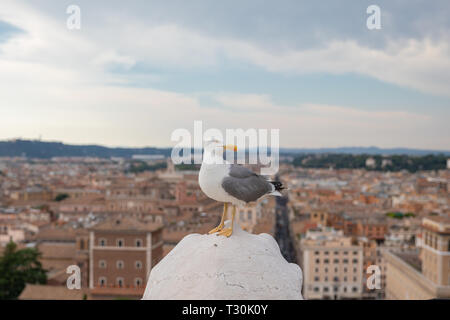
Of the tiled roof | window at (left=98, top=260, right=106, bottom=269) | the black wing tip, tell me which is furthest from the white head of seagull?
window at (left=98, top=260, right=106, bottom=269)

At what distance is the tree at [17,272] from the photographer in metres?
22.0

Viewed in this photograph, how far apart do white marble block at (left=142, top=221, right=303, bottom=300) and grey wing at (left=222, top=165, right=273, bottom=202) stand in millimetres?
339

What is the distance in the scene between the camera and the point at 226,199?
2850mm

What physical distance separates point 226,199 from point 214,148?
0.29 metres

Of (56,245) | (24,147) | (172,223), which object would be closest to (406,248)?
(172,223)

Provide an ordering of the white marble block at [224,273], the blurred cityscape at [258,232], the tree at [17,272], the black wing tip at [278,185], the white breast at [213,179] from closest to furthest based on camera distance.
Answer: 1. the white marble block at [224,273]
2. the white breast at [213,179]
3. the black wing tip at [278,185]
4. the tree at [17,272]
5. the blurred cityscape at [258,232]

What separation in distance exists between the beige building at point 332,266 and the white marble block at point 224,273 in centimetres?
2788

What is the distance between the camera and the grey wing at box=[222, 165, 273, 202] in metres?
2.83

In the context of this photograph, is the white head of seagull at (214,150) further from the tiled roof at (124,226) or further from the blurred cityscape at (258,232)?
the tiled roof at (124,226)

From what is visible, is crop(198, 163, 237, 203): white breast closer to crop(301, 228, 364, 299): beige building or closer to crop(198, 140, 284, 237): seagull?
crop(198, 140, 284, 237): seagull

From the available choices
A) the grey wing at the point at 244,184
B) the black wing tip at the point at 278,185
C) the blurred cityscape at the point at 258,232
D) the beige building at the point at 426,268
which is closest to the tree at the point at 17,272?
the blurred cityscape at the point at 258,232

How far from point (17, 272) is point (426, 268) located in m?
18.4

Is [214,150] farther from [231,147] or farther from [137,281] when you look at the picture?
[137,281]
